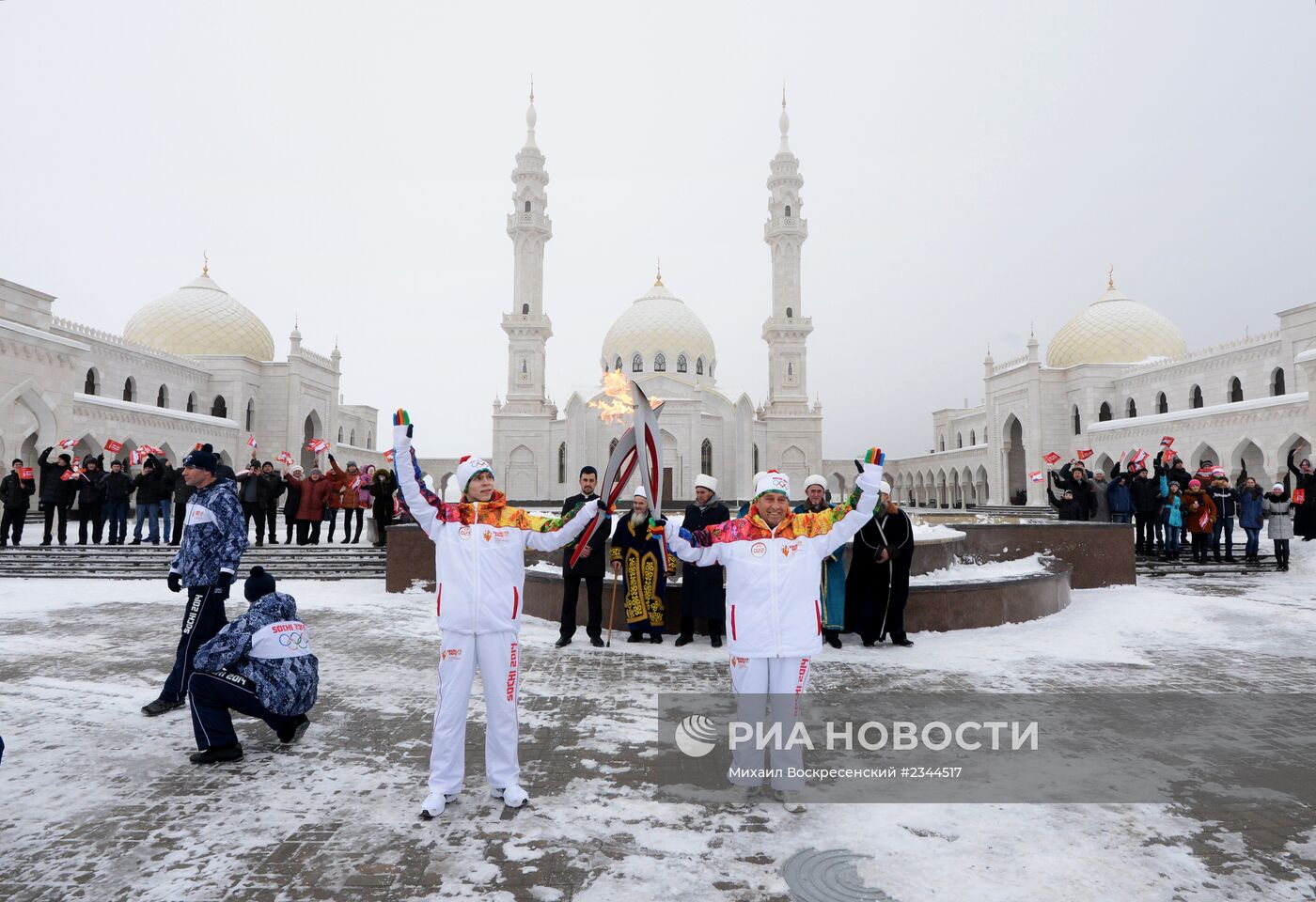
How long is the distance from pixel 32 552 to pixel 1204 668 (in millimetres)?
17428

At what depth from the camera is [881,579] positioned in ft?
24.2

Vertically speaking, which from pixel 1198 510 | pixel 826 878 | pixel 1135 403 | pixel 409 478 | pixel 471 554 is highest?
pixel 1135 403

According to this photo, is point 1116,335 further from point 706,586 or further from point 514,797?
point 514,797

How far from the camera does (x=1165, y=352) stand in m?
38.9

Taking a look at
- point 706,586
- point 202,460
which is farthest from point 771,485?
point 202,460

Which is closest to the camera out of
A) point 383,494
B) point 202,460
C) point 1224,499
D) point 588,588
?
point 202,460

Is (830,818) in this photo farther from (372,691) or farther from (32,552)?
(32,552)

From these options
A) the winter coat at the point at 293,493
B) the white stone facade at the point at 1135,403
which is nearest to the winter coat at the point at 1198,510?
the white stone facade at the point at 1135,403

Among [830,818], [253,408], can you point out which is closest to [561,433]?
[253,408]

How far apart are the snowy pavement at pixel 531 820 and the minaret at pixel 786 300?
38.5 m

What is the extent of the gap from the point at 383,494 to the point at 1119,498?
1380 centimetres

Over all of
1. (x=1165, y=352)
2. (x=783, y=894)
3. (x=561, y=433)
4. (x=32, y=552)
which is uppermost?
(x=1165, y=352)
